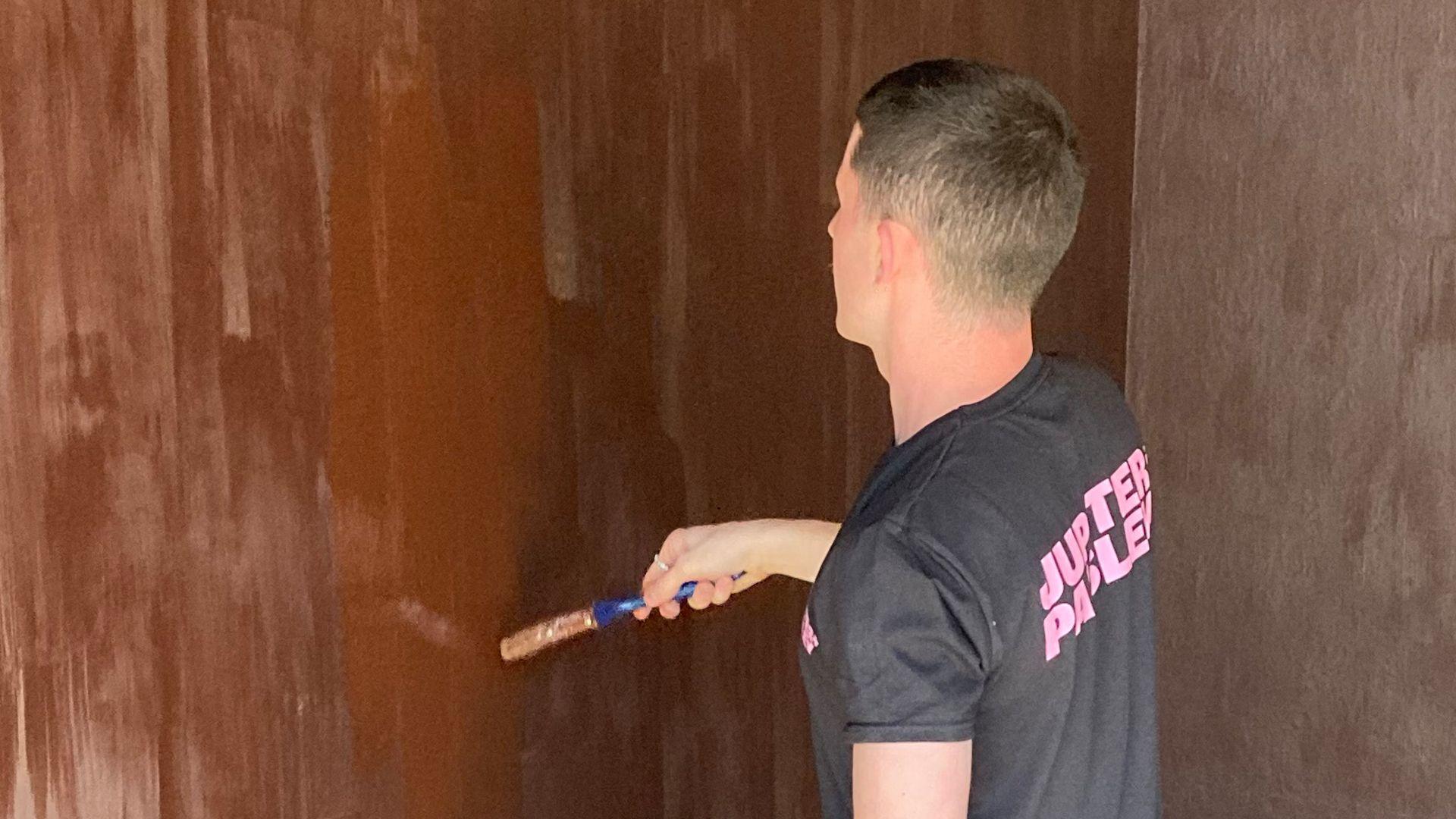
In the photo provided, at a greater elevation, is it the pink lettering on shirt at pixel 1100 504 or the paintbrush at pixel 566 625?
the pink lettering on shirt at pixel 1100 504

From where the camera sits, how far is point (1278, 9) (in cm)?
230

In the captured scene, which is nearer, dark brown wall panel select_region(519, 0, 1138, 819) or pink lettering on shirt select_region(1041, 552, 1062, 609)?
pink lettering on shirt select_region(1041, 552, 1062, 609)

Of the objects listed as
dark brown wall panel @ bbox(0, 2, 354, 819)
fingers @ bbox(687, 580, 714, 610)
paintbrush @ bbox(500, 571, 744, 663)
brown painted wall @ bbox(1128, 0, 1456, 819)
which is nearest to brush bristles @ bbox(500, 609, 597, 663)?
paintbrush @ bbox(500, 571, 744, 663)

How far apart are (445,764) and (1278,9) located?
6.29ft

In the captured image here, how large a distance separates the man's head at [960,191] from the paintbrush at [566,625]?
0.39 metres

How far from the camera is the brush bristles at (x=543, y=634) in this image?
1294mm

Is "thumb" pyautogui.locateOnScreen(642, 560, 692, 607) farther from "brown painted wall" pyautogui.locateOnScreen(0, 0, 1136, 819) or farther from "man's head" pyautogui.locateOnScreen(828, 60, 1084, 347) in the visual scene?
"man's head" pyautogui.locateOnScreen(828, 60, 1084, 347)

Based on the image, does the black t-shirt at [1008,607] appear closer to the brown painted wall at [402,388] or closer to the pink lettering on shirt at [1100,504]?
the pink lettering on shirt at [1100,504]

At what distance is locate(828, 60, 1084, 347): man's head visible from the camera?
1040 millimetres

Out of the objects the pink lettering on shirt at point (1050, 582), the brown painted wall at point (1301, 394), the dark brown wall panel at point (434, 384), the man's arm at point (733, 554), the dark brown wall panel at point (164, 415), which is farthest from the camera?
the brown painted wall at point (1301, 394)

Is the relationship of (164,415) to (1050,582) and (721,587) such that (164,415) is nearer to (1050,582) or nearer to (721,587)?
(721,587)

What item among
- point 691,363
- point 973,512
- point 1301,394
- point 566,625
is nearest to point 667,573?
point 566,625

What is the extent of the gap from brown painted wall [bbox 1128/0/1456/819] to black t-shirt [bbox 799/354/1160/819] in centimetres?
128

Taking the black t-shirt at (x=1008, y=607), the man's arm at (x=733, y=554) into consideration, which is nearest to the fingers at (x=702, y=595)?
the man's arm at (x=733, y=554)
